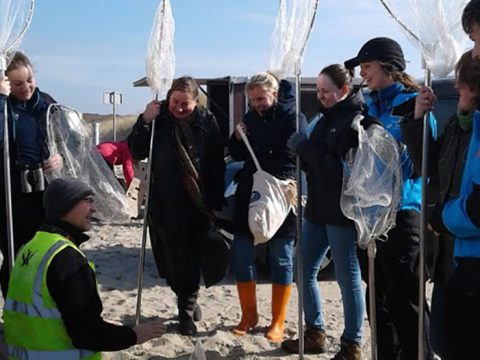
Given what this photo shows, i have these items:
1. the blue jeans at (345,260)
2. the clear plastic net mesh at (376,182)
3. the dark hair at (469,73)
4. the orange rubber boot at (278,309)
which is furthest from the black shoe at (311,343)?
the dark hair at (469,73)

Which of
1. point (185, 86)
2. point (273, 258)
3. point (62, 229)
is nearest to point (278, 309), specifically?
point (273, 258)

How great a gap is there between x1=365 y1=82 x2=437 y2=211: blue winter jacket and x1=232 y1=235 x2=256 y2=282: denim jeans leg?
4.49 ft

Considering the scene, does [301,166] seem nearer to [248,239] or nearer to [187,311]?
[248,239]

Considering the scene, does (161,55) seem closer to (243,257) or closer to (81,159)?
(81,159)

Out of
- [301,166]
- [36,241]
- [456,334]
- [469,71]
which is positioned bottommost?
[456,334]

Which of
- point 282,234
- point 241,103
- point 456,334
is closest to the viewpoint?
point 456,334

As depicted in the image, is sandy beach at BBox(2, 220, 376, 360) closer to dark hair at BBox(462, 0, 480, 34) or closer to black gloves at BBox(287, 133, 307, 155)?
black gloves at BBox(287, 133, 307, 155)

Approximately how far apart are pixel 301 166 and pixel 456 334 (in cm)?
181

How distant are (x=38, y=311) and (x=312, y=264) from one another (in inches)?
76.7

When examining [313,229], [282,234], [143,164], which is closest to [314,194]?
[313,229]

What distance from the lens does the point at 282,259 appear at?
4219mm

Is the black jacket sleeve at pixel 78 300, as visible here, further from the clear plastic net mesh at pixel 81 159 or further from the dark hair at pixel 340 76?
the dark hair at pixel 340 76

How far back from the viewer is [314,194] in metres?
3.78

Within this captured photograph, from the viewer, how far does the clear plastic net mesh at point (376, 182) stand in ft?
10.2
